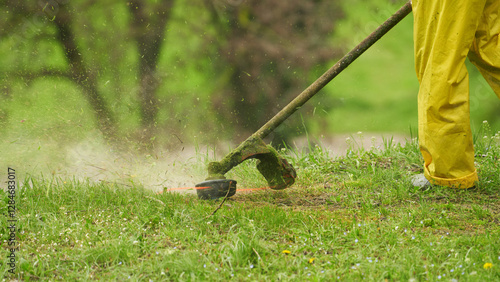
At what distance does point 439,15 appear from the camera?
272 cm

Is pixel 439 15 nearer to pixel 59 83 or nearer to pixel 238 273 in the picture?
pixel 238 273

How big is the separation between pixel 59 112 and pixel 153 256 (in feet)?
7.26

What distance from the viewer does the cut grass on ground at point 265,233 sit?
1880mm

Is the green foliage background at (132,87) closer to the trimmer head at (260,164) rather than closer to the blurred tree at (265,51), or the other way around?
the blurred tree at (265,51)

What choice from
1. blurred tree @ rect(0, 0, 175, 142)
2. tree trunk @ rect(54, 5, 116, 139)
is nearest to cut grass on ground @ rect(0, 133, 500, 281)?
tree trunk @ rect(54, 5, 116, 139)

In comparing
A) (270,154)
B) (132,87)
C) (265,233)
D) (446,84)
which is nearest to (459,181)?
(446,84)

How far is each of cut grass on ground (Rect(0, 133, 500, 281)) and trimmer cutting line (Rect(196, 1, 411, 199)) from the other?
0.37 feet

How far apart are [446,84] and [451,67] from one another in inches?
4.0

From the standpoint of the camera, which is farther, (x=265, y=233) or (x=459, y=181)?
(x=459, y=181)

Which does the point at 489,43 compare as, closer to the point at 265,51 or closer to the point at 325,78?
the point at 325,78

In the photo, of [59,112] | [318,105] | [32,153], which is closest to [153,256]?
[32,153]

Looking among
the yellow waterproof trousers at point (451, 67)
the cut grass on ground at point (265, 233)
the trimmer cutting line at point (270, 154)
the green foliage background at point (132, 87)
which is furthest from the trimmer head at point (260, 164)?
the green foliage background at point (132, 87)

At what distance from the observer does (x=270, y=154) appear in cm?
291

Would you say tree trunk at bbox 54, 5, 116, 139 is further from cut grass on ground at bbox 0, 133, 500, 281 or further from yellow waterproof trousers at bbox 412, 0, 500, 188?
yellow waterproof trousers at bbox 412, 0, 500, 188
